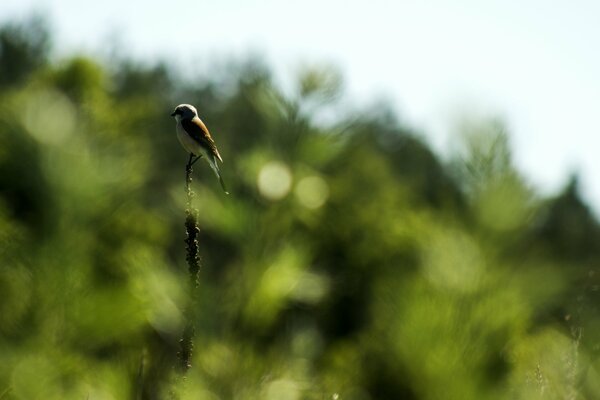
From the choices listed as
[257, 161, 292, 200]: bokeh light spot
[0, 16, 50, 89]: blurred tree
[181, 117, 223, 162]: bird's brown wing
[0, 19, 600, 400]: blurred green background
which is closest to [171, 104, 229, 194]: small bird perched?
[181, 117, 223, 162]: bird's brown wing

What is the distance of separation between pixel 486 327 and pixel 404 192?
65.6 feet

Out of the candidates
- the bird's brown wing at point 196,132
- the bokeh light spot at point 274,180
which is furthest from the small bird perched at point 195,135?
the bokeh light spot at point 274,180

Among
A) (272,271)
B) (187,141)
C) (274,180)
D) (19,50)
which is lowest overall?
(272,271)

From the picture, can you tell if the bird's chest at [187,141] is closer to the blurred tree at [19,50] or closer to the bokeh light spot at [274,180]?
the bokeh light spot at [274,180]

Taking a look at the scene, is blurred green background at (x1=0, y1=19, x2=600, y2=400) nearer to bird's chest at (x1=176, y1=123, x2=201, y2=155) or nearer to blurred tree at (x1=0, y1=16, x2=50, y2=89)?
bird's chest at (x1=176, y1=123, x2=201, y2=155)

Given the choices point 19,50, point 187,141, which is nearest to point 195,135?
point 187,141

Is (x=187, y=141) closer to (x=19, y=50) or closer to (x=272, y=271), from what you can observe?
(x=272, y=271)

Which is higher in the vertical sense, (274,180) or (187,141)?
(187,141)

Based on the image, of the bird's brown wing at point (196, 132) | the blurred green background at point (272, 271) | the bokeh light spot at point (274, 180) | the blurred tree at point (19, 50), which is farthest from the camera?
the blurred tree at point (19, 50)

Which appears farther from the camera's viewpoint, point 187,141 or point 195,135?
point 195,135

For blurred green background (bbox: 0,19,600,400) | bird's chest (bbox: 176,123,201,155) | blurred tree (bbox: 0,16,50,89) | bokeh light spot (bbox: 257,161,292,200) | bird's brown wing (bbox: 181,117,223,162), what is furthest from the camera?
blurred tree (bbox: 0,16,50,89)

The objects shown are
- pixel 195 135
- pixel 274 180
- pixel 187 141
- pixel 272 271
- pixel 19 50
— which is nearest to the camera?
pixel 272 271

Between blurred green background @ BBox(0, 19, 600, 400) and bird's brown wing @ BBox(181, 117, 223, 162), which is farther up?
bird's brown wing @ BBox(181, 117, 223, 162)

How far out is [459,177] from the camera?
1373 millimetres
